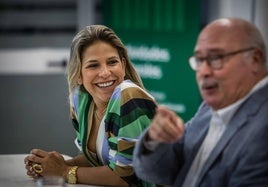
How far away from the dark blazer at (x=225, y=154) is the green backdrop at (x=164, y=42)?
3.05m

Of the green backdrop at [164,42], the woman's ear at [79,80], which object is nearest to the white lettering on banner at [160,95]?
the green backdrop at [164,42]

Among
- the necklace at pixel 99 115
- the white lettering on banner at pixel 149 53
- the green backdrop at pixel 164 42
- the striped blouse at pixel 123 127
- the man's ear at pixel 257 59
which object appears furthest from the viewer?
the white lettering on banner at pixel 149 53

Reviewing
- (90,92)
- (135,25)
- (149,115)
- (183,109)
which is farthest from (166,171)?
(135,25)

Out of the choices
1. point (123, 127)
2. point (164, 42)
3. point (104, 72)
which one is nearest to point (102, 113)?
point (104, 72)

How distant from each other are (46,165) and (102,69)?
491mm

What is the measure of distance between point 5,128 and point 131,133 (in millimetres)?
3945

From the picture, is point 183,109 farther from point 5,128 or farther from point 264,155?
point 264,155

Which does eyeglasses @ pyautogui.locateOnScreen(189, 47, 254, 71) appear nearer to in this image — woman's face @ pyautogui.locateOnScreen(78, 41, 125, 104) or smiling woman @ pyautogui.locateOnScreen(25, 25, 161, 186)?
smiling woman @ pyautogui.locateOnScreen(25, 25, 161, 186)

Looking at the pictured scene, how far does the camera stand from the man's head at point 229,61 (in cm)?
196

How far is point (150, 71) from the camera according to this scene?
551cm

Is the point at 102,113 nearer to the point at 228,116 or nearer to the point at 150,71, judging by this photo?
the point at 228,116

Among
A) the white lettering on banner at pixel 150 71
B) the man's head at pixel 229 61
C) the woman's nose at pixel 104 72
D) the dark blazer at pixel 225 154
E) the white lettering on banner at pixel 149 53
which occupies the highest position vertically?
the man's head at pixel 229 61

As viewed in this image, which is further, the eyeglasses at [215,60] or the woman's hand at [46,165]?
the woman's hand at [46,165]

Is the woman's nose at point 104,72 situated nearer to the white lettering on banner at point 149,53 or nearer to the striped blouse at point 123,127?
the striped blouse at point 123,127
